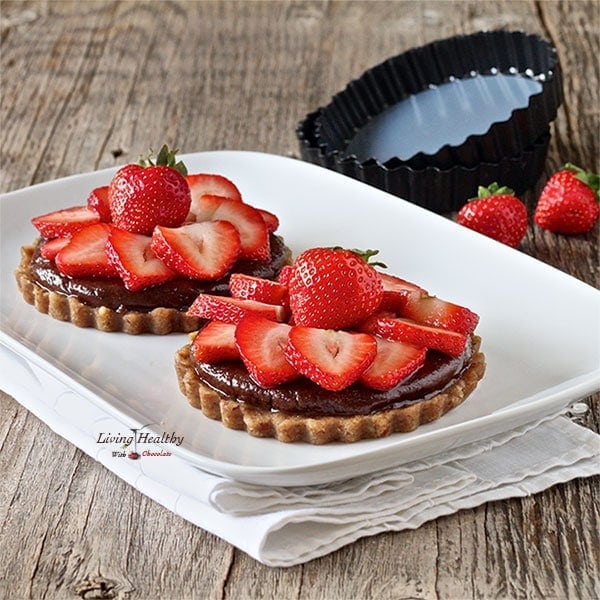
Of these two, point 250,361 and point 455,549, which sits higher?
point 250,361

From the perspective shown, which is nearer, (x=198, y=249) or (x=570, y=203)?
(x=198, y=249)

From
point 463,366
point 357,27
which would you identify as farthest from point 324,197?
point 357,27

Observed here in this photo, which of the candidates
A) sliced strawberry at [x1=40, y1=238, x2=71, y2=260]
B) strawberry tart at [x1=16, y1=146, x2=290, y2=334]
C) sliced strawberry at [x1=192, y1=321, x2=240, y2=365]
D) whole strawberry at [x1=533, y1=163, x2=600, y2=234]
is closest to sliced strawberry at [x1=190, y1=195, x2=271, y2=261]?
strawberry tart at [x1=16, y1=146, x2=290, y2=334]

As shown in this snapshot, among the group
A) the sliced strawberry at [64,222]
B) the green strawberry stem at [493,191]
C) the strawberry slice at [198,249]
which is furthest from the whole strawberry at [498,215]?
the sliced strawberry at [64,222]

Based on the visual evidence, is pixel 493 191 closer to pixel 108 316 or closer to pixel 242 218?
pixel 242 218

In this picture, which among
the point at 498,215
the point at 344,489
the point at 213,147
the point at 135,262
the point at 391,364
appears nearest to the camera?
the point at 344,489

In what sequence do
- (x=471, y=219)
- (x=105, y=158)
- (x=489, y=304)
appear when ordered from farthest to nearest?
(x=105, y=158)
(x=471, y=219)
(x=489, y=304)

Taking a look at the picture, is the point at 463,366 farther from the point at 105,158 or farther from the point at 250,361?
the point at 105,158

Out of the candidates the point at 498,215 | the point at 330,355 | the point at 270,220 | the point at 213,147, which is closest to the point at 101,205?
the point at 270,220
